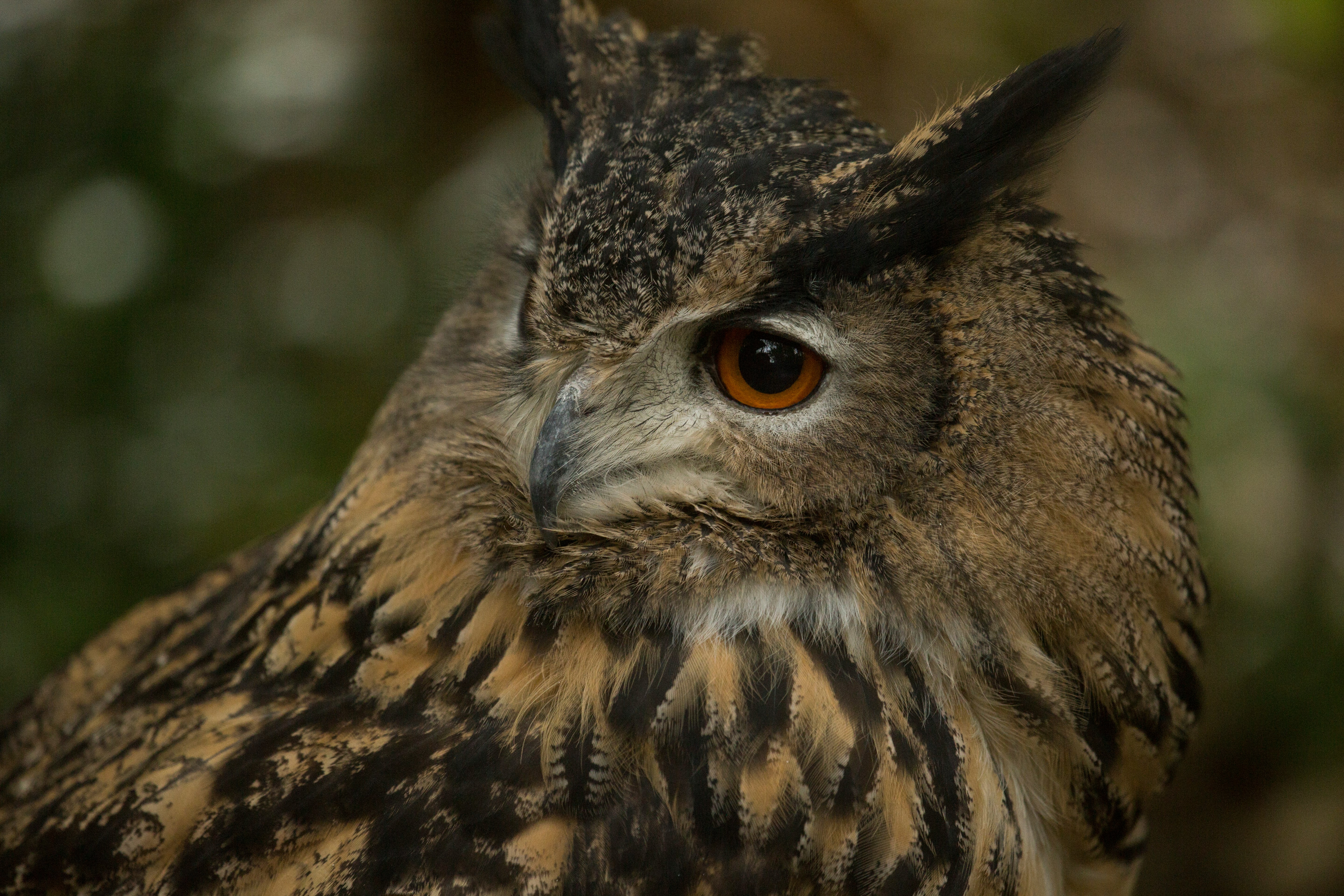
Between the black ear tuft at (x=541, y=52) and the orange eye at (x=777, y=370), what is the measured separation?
12.5 inches

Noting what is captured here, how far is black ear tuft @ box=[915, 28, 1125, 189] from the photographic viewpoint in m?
1.03

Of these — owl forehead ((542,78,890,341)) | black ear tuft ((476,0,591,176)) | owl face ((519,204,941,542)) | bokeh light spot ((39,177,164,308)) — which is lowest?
bokeh light spot ((39,177,164,308))

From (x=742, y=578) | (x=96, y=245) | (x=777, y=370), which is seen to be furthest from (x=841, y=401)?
(x=96, y=245)

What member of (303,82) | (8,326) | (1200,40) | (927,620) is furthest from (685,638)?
(1200,40)

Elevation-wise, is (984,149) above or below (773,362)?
above

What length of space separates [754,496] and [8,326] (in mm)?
1766

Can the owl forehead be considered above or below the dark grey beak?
above

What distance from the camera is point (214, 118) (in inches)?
89.7

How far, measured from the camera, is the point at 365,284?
105 inches

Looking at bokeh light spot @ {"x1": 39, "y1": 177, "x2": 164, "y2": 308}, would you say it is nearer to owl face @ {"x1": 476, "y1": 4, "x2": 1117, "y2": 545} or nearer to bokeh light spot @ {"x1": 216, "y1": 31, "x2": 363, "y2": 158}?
bokeh light spot @ {"x1": 216, "y1": 31, "x2": 363, "y2": 158}

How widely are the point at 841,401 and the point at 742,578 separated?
0.18 metres

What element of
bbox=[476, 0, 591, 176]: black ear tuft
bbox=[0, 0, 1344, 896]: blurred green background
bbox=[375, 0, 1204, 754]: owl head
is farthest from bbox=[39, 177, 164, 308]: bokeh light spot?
bbox=[375, 0, 1204, 754]: owl head

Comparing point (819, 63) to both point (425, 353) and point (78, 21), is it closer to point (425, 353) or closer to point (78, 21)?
point (78, 21)

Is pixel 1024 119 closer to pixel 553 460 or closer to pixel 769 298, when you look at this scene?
pixel 769 298
